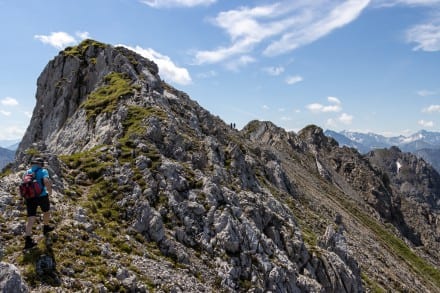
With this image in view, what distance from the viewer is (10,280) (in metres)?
17.0

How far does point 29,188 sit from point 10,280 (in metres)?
5.29

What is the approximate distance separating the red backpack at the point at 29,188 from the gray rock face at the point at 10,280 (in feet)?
14.0

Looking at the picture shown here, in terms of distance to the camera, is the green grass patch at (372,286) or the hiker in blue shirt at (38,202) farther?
the green grass patch at (372,286)

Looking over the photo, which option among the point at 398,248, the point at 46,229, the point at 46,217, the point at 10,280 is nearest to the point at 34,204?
the point at 46,217

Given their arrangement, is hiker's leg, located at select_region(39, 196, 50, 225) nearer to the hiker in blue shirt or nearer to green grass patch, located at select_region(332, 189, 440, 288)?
the hiker in blue shirt

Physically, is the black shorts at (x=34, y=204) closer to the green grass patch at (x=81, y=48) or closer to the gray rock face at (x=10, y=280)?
the gray rock face at (x=10, y=280)

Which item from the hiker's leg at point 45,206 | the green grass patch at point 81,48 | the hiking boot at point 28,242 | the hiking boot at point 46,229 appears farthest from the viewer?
the green grass patch at point 81,48

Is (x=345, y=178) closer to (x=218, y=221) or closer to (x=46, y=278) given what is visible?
(x=218, y=221)

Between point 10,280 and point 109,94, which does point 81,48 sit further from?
point 10,280

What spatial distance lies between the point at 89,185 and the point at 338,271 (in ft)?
85.7

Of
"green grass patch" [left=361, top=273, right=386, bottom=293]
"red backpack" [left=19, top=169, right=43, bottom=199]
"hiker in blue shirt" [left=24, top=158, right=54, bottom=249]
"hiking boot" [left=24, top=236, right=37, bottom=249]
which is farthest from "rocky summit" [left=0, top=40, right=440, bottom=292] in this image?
"red backpack" [left=19, top=169, right=43, bottom=199]

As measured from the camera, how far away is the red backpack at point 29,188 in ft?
67.7

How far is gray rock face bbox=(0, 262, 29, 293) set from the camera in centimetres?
1678

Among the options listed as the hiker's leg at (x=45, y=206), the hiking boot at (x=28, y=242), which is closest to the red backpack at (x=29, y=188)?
the hiker's leg at (x=45, y=206)
